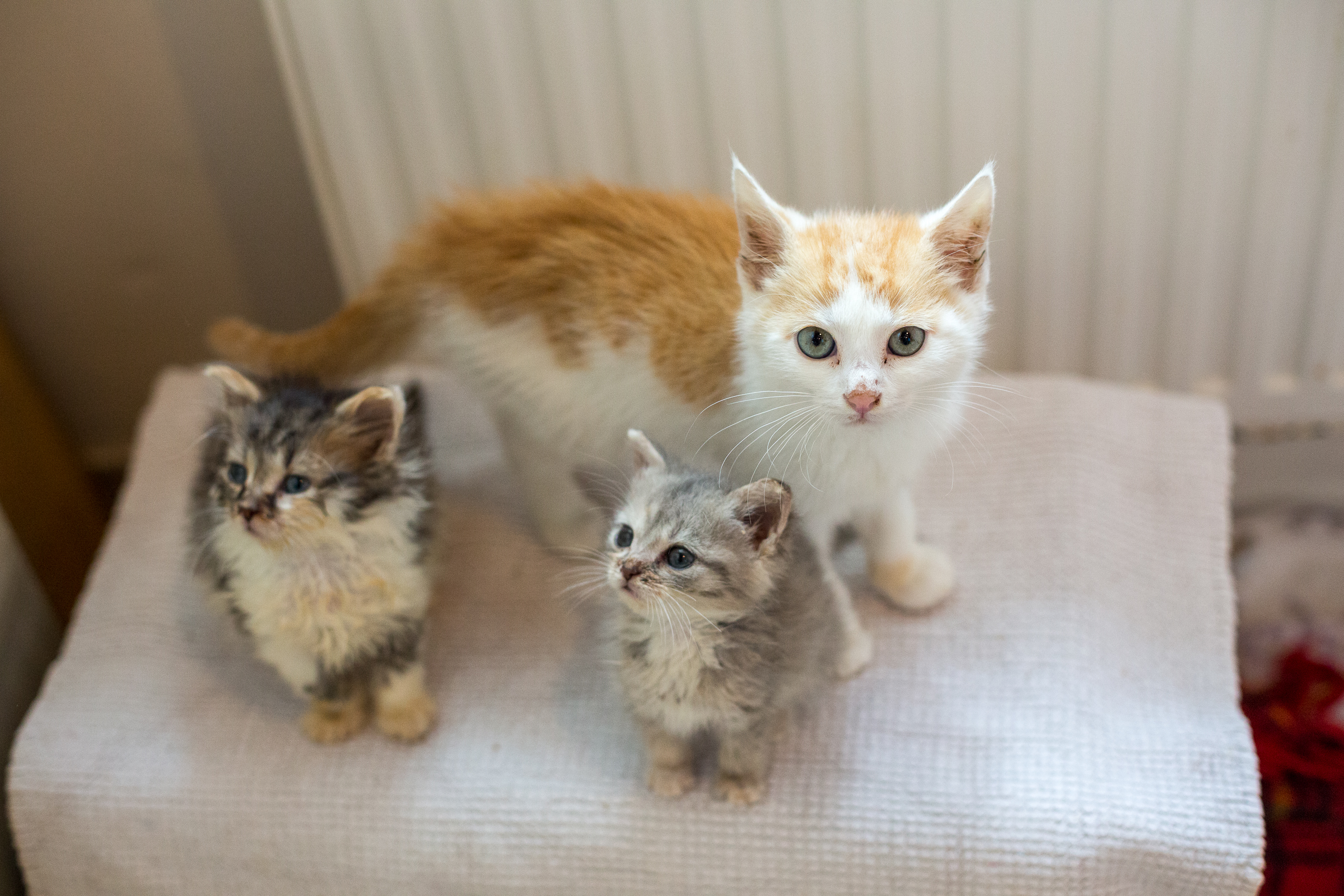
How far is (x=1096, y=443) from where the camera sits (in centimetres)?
139

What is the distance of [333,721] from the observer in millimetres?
1161

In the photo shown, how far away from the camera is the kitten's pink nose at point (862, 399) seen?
902 millimetres

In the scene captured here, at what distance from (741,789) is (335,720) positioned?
0.43 m

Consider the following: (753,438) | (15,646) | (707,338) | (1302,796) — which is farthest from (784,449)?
(15,646)

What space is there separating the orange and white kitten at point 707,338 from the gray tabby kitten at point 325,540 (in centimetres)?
14

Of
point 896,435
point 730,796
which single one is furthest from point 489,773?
point 896,435

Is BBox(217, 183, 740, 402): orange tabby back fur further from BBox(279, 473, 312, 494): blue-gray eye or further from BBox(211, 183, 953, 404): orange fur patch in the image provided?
BBox(279, 473, 312, 494): blue-gray eye

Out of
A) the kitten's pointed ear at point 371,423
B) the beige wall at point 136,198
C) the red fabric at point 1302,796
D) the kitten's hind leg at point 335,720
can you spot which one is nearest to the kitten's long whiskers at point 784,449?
the kitten's pointed ear at point 371,423

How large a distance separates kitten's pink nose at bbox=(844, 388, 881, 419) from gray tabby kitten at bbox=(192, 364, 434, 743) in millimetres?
428

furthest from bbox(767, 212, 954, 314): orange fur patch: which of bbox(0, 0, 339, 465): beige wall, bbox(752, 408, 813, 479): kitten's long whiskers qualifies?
bbox(0, 0, 339, 465): beige wall

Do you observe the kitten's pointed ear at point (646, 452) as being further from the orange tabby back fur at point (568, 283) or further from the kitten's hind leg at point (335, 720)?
the kitten's hind leg at point (335, 720)

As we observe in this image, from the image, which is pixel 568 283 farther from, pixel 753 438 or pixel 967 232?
pixel 967 232

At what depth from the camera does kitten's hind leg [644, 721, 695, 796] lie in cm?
105

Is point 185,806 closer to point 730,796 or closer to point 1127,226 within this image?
point 730,796
